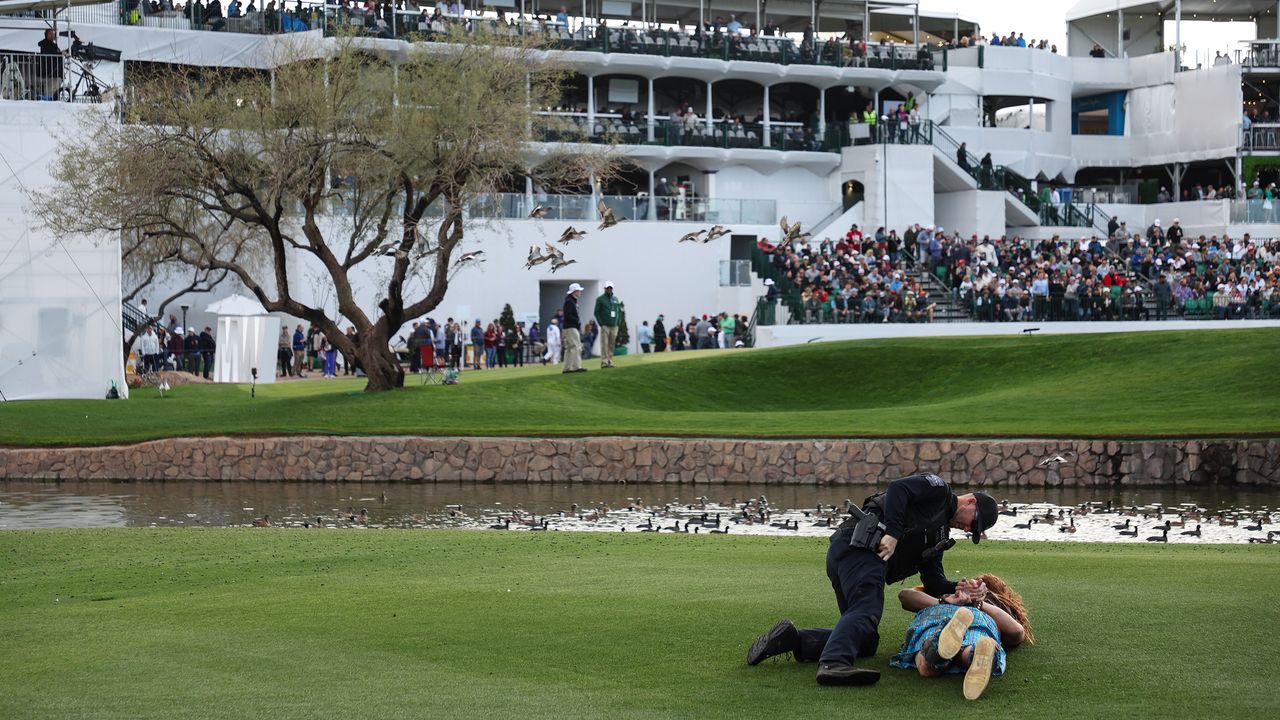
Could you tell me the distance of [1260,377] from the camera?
101ft

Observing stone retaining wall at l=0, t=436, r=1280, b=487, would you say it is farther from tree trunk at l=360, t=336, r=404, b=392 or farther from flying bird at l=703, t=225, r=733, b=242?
flying bird at l=703, t=225, r=733, b=242

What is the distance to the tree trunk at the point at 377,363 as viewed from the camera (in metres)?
33.2

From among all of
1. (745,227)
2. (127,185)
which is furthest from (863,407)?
(745,227)

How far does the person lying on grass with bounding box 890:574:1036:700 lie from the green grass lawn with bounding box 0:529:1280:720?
0.12 metres

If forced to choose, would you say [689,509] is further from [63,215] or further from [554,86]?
[63,215]

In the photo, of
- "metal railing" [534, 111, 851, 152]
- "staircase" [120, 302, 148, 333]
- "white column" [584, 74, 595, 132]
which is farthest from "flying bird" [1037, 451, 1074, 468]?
"white column" [584, 74, 595, 132]

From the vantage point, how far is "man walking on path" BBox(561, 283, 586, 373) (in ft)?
108

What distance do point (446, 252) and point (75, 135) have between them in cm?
954

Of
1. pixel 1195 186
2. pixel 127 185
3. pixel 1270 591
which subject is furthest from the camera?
pixel 1195 186

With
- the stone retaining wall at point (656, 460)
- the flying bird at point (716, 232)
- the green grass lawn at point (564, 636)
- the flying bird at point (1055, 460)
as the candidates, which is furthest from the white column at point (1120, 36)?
the green grass lawn at point (564, 636)

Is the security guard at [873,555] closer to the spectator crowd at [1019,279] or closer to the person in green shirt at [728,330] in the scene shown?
the spectator crowd at [1019,279]

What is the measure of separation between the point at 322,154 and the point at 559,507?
11.4 m

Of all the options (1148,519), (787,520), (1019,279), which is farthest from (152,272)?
(1148,519)

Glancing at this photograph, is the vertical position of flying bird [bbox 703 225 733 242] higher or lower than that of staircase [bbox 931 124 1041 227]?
lower
